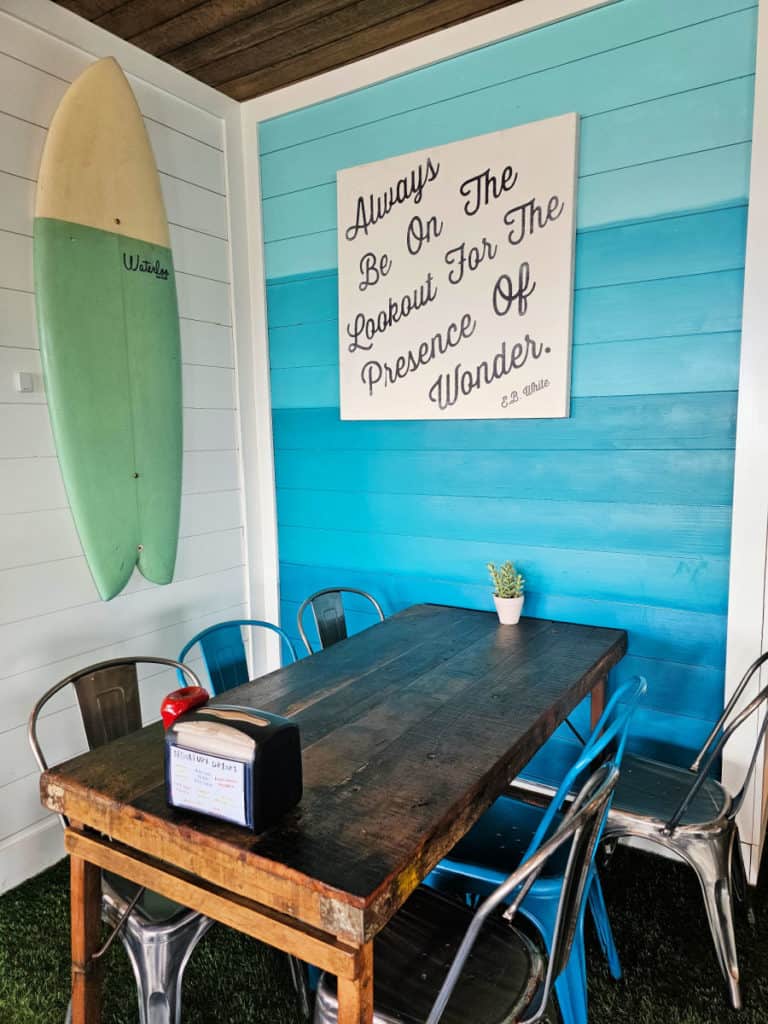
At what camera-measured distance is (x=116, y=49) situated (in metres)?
2.31

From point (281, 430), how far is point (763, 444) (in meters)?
1.82

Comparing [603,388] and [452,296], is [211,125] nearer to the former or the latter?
[452,296]

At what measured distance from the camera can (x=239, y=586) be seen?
297 cm

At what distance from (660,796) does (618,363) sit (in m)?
1.28

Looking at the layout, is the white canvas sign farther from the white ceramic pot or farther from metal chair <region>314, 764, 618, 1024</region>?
metal chair <region>314, 764, 618, 1024</region>

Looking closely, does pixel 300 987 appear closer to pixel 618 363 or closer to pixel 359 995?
pixel 359 995

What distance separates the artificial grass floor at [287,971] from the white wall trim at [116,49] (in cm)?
269

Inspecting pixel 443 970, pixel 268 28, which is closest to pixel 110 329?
pixel 268 28

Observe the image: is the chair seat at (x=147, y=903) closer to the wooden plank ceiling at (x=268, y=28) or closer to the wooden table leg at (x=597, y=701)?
the wooden table leg at (x=597, y=701)

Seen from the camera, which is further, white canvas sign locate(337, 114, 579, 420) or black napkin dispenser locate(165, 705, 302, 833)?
white canvas sign locate(337, 114, 579, 420)

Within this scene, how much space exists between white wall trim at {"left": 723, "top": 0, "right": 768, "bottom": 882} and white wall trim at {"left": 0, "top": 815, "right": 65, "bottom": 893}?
2192 millimetres

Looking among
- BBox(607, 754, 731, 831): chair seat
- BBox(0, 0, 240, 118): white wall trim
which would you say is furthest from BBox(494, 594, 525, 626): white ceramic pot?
BBox(0, 0, 240, 118): white wall trim

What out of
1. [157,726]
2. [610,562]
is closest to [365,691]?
[157,726]

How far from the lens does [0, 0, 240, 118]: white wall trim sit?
2061 millimetres
